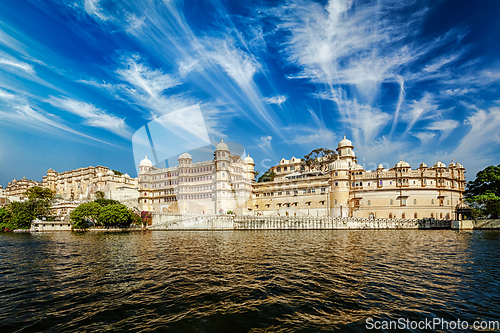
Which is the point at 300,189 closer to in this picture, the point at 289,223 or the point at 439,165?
the point at 289,223

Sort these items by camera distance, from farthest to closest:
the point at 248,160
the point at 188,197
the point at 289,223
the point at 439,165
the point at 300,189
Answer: the point at 248,160 → the point at 188,197 → the point at 300,189 → the point at 439,165 → the point at 289,223

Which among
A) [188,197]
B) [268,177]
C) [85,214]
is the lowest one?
[85,214]

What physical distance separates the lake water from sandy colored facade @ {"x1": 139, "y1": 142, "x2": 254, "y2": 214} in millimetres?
53516

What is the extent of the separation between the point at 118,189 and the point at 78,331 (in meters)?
94.4

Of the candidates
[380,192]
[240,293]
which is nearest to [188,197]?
[380,192]

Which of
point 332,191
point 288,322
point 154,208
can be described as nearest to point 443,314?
point 288,322

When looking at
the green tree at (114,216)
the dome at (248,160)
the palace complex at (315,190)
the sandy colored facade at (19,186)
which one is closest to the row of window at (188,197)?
the palace complex at (315,190)

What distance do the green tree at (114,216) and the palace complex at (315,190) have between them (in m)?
19.8

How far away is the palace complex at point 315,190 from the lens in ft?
214

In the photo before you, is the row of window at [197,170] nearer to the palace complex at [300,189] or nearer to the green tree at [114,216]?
the palace complex at [300,189]

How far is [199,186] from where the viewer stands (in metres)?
78.7

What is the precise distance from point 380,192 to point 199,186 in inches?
1933

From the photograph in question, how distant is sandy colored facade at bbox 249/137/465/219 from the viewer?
212ft

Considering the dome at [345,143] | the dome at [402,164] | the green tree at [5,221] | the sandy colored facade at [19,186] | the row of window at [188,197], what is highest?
the dome at [345,143]
